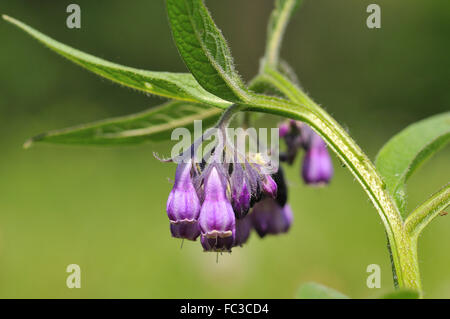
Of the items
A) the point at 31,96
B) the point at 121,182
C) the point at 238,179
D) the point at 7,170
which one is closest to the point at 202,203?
the point at 238,179

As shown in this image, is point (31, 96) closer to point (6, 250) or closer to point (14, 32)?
point (14, 32)

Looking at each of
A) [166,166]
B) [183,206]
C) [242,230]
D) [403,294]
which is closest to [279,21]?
[242,230]

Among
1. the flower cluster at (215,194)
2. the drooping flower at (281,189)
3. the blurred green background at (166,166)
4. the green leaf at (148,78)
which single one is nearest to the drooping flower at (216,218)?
the flower cluster at (215,194)

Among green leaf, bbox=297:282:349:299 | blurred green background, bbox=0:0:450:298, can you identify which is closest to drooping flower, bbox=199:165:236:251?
green leaf, bbox=297:282:349:299

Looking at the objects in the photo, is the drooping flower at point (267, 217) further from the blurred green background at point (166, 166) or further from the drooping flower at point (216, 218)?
the blurred green background at point (166, 166)

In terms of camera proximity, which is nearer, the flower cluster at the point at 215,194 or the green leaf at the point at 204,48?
the green leaf at the point at 204,48

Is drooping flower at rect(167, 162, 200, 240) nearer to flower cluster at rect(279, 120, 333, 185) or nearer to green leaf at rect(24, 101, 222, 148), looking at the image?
green leaf at rect(24, 101, 222, 148)
